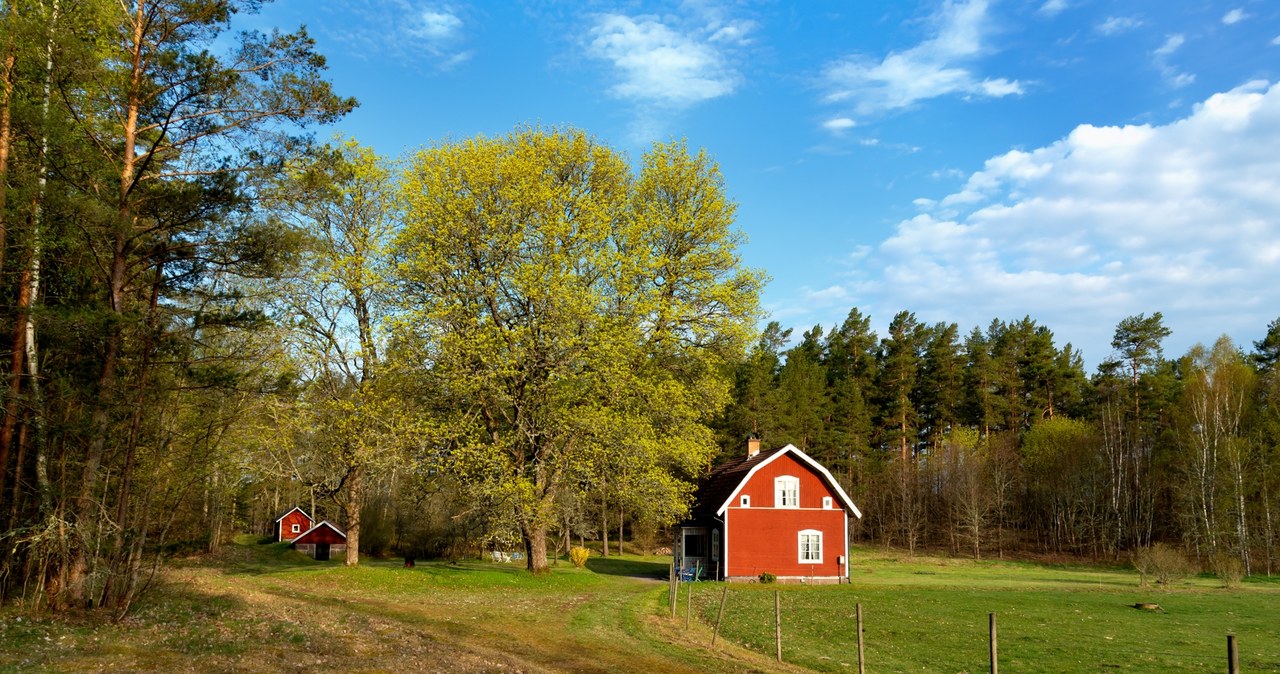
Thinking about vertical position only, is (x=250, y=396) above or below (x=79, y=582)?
above

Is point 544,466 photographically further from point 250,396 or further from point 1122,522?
point 1122,522

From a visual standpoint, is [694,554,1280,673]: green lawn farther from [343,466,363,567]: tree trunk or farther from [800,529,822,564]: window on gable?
[343,466,363,567]: tree trunk

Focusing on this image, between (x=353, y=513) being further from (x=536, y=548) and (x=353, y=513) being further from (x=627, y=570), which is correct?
(x=627, y=570)

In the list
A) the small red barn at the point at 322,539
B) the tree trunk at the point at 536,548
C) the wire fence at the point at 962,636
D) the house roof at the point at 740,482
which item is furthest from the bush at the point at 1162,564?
the small red barn at the point at 322,539

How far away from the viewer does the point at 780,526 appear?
1481 inches

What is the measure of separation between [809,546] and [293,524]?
40868 mm

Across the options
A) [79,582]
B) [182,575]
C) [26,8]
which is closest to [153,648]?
[79,582]

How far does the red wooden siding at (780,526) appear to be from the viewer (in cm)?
3706

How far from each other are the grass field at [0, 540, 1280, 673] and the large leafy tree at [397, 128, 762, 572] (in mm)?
5125

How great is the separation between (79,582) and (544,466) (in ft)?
55.0

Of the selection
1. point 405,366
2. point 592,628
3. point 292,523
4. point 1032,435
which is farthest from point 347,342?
point 1032,435

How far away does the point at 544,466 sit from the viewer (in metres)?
30.3

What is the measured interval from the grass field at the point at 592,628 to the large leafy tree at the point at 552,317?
5.12 m

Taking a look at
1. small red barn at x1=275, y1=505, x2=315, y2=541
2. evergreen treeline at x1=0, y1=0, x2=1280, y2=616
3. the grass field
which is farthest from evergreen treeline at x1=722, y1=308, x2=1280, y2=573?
small red barn at x1=275, y1=505, x2=315, y2=541
